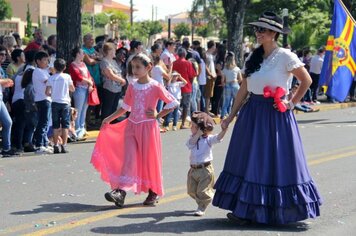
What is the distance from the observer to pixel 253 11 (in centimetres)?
4897

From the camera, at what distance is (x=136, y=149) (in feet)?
27.0

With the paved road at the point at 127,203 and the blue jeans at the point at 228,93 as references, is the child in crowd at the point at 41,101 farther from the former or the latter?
the blue jeans at the point at 228,93

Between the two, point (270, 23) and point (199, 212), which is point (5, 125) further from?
point (270, 23)

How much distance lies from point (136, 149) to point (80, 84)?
246 inches

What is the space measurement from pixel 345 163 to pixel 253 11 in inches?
1513

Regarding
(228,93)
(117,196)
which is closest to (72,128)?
(228,93)

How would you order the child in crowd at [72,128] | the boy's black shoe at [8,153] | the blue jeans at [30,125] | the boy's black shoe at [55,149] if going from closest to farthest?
the boy's black shoe at [8,153]
the boy's black shoe at [55,149]
the blue jeans at [30,125]
the child in crowd at [72,128]

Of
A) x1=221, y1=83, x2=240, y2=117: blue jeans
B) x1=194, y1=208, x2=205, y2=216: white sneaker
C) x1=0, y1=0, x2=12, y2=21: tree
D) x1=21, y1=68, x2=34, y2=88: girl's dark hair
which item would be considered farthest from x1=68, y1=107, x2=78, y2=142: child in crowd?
x1=0, y1=0, x2=12, y2=21: tree

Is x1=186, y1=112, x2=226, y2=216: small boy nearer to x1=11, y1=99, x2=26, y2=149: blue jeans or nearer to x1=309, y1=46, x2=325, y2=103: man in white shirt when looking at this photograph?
x1=11, y1=99, x2=26, y2=149: blue jeans

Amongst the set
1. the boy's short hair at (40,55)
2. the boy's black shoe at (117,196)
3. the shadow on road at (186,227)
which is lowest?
the shadow on road at (186,227)

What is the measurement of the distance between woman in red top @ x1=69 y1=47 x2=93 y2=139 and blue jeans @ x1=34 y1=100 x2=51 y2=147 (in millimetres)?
1329

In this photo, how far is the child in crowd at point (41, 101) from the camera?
12711 millimetres

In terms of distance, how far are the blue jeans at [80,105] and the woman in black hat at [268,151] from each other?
24.1 feet

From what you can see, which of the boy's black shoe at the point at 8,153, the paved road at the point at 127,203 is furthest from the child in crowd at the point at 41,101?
the paved road at the point at 127,203
